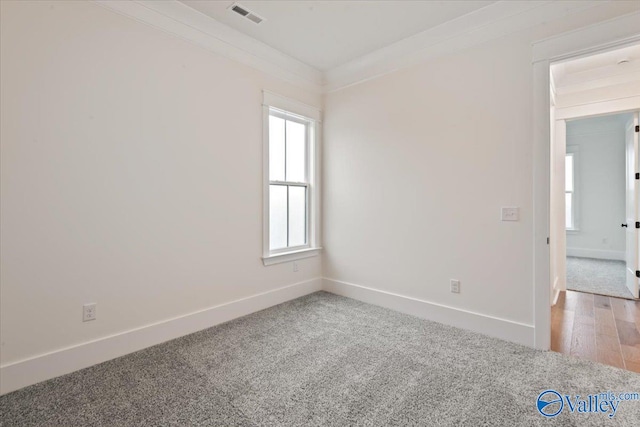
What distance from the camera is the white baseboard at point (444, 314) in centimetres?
254

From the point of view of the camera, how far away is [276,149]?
3611 mm

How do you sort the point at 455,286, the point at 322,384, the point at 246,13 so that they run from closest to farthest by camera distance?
the point at 322,384 → the point at 246,13 → the point at 455,286

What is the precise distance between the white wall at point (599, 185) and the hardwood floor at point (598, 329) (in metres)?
3.35

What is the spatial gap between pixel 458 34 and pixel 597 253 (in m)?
6.18

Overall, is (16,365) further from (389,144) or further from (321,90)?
(321,90)

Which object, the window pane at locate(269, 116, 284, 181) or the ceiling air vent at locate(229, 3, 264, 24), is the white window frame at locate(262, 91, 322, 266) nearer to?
the window pane at locate(269, 116, 284, 181)

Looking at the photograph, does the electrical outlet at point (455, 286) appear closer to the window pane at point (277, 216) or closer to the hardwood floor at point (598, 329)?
the hardwood floor at point (598, 329)

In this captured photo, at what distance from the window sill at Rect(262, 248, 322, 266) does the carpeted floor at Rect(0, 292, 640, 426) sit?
874 mm

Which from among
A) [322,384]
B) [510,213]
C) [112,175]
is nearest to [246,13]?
[112,175]

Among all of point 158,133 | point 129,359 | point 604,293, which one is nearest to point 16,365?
point 129,359

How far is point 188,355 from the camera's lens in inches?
91.8

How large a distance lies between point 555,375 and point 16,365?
3.53 metres

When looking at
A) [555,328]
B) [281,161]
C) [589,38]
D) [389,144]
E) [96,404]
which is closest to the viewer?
[96,404]

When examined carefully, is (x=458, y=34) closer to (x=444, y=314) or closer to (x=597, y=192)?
(x=444, y=314)
